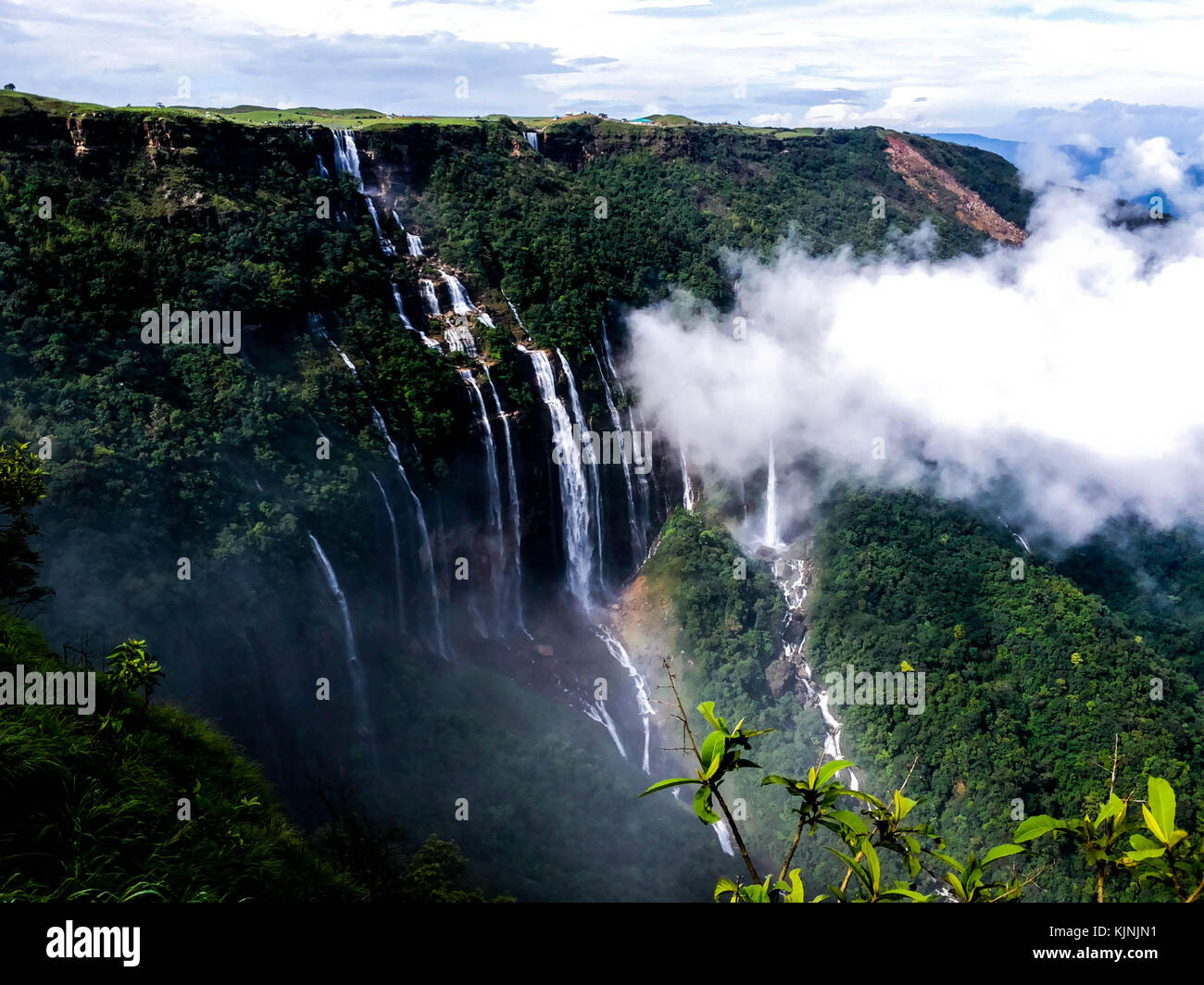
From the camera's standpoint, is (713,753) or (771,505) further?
(771,505)

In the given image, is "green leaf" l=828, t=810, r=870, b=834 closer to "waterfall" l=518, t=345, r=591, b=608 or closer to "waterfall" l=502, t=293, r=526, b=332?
"waterfall" l=518, t=345, r=591, b=608

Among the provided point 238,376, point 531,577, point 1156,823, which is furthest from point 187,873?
point 531,577

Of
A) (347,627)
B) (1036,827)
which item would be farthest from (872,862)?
(347,627)

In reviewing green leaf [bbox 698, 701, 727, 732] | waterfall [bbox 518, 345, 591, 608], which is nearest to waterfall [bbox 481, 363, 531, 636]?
waterfall [bbox 518, 345, 591, 608]

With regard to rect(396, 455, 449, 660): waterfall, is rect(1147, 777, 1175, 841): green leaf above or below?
above

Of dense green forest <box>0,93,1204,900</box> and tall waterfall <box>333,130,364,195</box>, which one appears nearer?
dense green forest <box>0,93,1204,900</box>

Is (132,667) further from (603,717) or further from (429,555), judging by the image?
(603,717)
